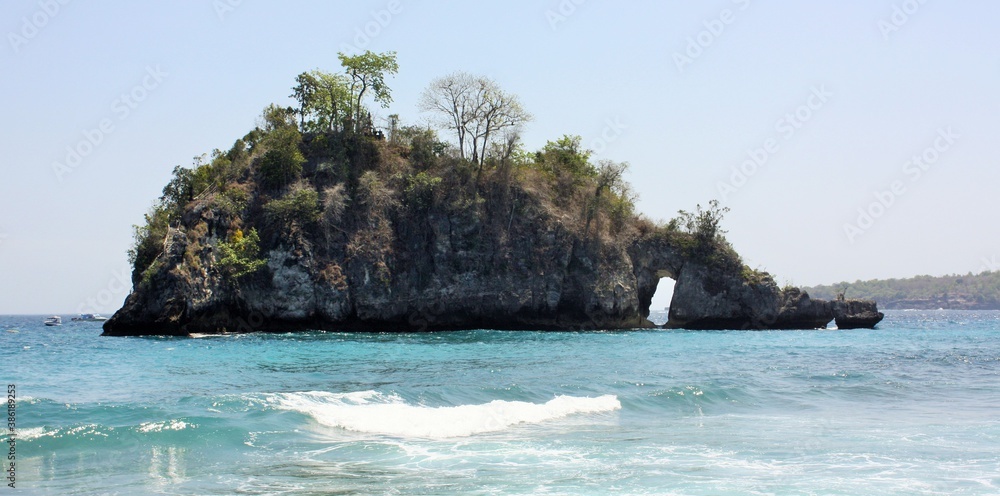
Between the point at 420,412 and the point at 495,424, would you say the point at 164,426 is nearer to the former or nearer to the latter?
the point at 420,412

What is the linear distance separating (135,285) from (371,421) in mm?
27452

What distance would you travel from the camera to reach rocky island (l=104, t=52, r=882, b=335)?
128 ft

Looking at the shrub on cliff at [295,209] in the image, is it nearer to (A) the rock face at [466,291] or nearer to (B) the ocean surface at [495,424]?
(A) the rock face at [466,291]

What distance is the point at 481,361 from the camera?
25.1m

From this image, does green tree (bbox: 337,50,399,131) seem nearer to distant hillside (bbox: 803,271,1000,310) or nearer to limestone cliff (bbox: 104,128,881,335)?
limestone cliff (bbox: 104,128,881,335)

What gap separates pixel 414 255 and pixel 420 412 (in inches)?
1136

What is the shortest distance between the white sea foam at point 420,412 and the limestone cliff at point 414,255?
874 inches

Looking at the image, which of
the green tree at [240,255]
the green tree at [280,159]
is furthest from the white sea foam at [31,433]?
the green tree at [280,159]

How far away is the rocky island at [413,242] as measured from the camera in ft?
128

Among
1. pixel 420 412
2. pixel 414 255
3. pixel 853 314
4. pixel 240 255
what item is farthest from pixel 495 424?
pixel 853 314

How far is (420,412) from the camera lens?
50.8 ft

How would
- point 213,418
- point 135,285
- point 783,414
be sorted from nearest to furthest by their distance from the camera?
point 213,418
point 783,414
point 135,285

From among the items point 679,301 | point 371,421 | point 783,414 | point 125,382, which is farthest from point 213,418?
point 679,301

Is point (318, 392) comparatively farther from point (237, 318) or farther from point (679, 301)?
point (679, 301)
